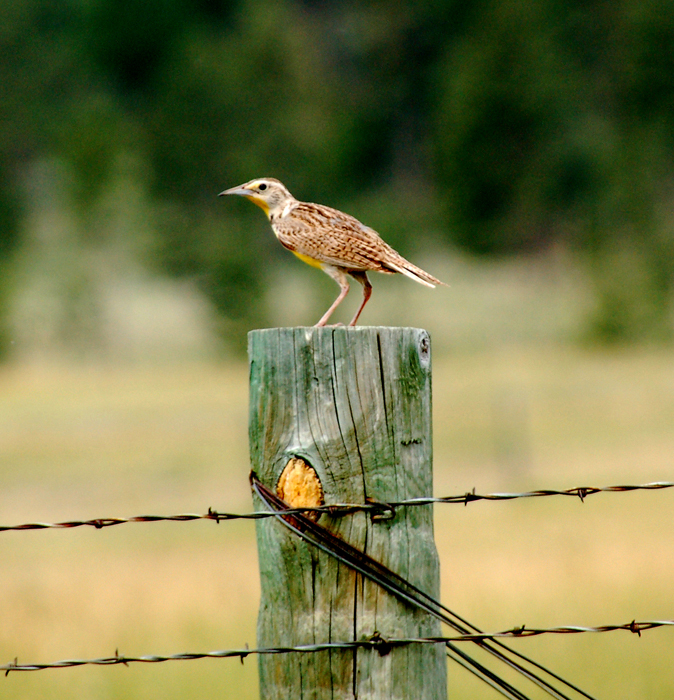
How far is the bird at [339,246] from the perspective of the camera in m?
5.11

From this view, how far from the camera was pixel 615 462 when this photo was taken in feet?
69.5

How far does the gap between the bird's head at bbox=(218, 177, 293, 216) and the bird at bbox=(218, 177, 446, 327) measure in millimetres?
202

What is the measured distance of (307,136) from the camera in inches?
3051

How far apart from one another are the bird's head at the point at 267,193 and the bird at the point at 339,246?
0.20 m

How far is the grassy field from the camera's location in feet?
29.6

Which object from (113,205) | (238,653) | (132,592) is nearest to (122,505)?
(132,592)

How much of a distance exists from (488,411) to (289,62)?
5821 centimetres

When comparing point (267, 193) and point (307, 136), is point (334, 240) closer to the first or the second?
point (267, 193)

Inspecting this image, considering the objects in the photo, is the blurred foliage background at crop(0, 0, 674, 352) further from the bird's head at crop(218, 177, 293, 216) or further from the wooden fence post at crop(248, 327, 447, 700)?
the wooden fence post at crop(248, 327, 447, 700)

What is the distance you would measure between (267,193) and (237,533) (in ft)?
37.6

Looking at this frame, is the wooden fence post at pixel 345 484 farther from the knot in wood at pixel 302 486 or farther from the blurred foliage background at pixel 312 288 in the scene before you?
the blurred foliage background at pixel 312 288

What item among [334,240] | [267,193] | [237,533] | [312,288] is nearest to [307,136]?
[312,288]

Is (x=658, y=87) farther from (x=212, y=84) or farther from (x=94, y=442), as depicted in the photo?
Answer: (x=94, y=442)

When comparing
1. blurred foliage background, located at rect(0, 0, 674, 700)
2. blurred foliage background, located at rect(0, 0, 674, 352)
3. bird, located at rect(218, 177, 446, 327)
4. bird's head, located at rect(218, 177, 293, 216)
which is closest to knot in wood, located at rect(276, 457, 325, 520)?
bird, located at rect(218, 177, 446, 327)
